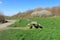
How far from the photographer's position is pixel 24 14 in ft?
261

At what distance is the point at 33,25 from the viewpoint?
2233 cm

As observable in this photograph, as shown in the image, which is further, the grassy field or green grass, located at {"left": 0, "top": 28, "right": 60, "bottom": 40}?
the grassy field

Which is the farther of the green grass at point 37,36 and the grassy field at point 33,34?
the grassy field at point 33,34

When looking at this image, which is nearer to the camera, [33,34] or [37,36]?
[37,36]

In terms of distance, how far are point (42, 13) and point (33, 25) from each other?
145 feet

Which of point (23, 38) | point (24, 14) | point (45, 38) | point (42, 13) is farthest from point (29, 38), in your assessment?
point (24, 14)

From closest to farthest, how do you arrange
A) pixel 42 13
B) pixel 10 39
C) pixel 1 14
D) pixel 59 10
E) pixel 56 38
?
pixel 56 38
pixel 10 39
pixel 1 14
pixel 42 13
pixel 59 10

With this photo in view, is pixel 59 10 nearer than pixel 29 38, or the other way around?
pixel 29 38

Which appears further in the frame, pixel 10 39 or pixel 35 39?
pixel 10 39

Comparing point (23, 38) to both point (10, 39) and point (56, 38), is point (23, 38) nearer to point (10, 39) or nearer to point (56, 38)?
point (10, 39)

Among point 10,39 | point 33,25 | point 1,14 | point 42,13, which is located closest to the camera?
point 10,39

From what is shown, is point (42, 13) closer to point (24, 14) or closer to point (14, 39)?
point (24, 14)

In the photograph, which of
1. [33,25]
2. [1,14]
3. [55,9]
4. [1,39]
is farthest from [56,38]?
[55,9]

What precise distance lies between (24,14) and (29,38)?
6686cm
